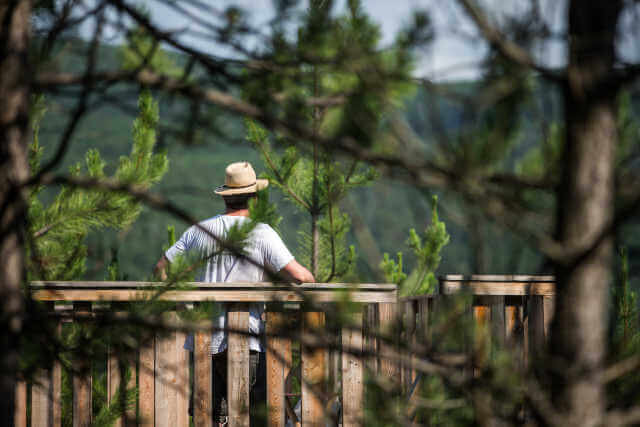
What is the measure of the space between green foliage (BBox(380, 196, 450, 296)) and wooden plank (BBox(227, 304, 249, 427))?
298 centimetres

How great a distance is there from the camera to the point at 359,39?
1385mm

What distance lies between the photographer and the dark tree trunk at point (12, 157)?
4.28 feet

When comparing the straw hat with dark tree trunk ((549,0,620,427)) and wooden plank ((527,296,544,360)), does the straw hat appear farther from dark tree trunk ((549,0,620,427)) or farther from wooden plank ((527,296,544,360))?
dark tree trunk ((549,0,620,427))

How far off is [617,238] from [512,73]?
1.26 ft

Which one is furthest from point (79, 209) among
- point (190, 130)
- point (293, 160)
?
point (190, 130)

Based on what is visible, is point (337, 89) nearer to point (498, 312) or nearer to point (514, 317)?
point (498, 312)

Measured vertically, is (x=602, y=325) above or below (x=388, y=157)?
below

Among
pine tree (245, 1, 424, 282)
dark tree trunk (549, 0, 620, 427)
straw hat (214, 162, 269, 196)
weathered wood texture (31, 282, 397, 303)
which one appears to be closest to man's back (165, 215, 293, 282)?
straw hat (214, 162, 269, 196)

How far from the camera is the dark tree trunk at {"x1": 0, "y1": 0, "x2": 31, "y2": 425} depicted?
130cm

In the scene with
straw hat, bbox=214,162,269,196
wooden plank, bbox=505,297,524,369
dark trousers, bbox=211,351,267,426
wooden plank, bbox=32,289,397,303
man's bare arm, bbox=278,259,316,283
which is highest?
straw hat, bbox=214,162,269,196

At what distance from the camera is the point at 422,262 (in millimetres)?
5738

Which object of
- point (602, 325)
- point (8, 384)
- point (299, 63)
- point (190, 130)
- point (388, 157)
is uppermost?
point (299, 63)

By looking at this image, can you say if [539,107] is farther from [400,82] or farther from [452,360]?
[452,360]

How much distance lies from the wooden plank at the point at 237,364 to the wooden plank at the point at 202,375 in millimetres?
95
